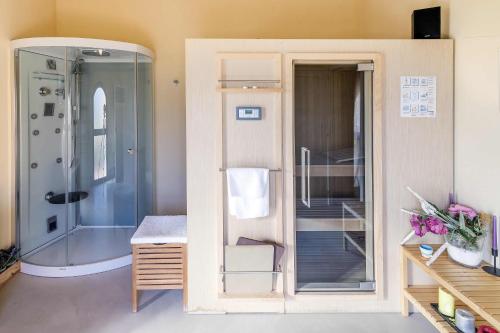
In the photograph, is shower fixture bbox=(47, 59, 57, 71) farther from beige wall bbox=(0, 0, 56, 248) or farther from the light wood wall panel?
the light wood wall panel

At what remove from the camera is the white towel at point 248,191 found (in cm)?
230

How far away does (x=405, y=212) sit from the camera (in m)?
2.42

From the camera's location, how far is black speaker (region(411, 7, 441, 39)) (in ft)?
7.80

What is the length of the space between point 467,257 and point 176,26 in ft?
11.9

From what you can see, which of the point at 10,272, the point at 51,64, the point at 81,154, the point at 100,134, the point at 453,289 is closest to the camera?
the point at 453,289

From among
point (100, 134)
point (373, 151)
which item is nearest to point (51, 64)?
point (100, 134)

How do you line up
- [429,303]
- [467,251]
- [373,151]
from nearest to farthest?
[467,251] < [429,303] < [373,151]

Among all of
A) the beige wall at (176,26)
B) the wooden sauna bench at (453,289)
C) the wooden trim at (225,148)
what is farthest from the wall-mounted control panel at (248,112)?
the beige wall at (176,26)

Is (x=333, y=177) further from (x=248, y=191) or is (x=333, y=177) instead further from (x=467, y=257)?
(x=467, y=257)

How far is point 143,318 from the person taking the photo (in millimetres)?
2385

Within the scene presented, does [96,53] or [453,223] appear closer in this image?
[453,223]

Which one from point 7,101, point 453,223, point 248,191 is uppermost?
point 7,101

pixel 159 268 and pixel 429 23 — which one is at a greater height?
pixel 429 23

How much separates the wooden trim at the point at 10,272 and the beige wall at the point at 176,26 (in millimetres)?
1466
